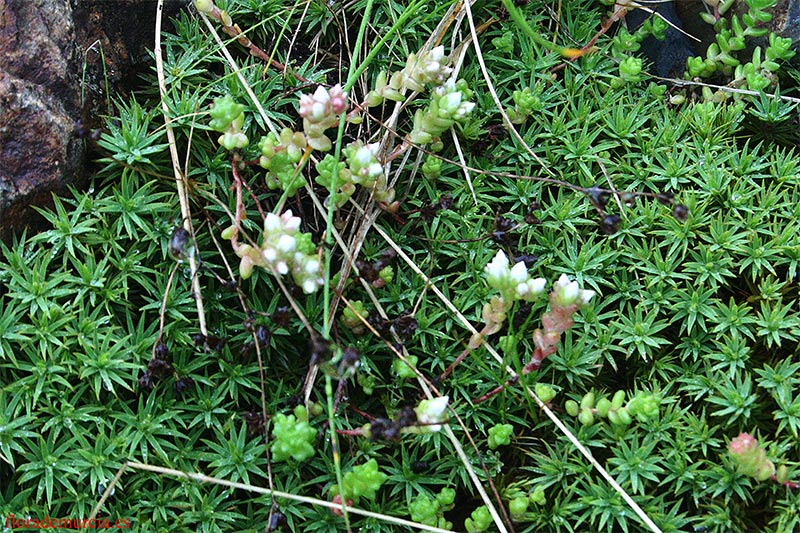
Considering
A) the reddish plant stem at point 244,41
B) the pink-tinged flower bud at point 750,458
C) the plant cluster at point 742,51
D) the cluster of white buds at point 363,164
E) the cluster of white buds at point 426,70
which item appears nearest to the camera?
the pink-tinged flower bud at point 750,458

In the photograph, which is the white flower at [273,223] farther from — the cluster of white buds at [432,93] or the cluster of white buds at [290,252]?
the cluster of white buds at [432,93]

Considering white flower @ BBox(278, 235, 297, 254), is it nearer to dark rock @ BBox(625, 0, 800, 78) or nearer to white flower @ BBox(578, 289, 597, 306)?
white flower @ BBox(578, 289, 597, 306)

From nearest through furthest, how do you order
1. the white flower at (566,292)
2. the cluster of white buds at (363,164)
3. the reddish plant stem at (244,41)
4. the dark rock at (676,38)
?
the white flower at (566,292) → the cluster of white buds at (363,164) → the reddish plant stem at (244,41) → the dark rock at (676,38)

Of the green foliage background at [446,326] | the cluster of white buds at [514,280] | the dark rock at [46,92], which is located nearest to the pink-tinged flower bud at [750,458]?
the green foliage background at [446,326]

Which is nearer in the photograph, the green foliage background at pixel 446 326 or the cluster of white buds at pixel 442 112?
the green foliage background at pixel 446 326

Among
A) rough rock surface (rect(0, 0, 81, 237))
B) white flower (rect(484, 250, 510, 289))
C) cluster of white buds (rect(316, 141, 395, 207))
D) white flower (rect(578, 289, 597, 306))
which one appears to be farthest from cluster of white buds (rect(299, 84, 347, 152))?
white flower (rect(578, 289, 597, 306))
